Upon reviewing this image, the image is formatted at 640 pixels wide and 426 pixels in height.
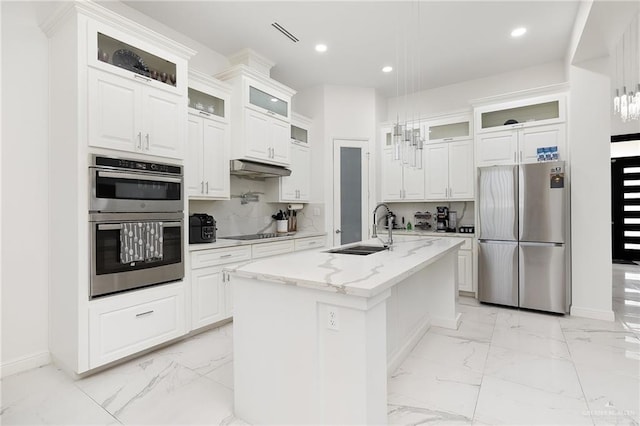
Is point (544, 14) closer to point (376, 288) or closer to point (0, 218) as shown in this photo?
point (376, 288)

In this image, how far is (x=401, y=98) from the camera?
5.47 meters

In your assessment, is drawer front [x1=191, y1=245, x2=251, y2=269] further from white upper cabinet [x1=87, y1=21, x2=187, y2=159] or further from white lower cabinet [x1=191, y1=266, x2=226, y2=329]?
white upper cabinet [x1=87, y1=21, x2=187, y2=159]

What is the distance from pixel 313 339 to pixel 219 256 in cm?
196

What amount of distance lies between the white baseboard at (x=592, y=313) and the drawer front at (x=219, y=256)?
3709 mm

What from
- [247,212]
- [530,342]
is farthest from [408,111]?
[530,342]

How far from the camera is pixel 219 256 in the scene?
327 cm

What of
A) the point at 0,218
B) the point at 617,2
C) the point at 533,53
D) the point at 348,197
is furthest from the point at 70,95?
the point at 533,53

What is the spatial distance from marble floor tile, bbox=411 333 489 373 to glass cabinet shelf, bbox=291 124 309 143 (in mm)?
3195

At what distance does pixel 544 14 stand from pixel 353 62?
2098 millimetres

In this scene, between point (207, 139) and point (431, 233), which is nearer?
point (207, 139)

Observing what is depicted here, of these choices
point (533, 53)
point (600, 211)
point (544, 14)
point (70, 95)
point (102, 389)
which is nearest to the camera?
point (102, 389)

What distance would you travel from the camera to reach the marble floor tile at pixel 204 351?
2547 millimetres

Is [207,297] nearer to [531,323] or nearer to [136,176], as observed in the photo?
[136,176]

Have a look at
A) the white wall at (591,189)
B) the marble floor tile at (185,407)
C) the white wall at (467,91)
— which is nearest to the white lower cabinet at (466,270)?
the white wall at (591,189)
